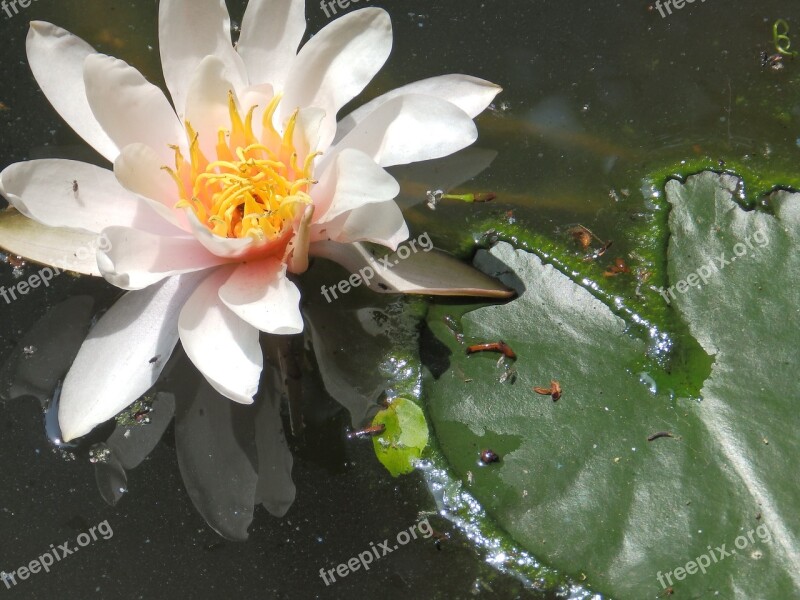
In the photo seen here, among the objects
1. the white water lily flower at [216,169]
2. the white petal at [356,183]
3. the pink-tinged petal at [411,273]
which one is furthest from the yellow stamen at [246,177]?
the pink-tinged petal at [411,273]

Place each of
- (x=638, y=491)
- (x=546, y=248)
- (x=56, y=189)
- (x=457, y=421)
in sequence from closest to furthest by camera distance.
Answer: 1. (x=56, y=189)
2. (x=638, y=491)
3. (x=457, y=421)
4. (x=546, y=248)

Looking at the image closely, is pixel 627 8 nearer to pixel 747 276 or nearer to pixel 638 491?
pixel 747 276

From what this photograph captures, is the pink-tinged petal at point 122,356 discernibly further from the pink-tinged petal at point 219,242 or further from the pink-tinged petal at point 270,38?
the pink-tinged petal at point 270,38

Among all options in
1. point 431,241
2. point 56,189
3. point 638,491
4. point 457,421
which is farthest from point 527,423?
point 56,189

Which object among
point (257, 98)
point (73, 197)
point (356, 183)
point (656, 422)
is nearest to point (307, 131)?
point (257, 98)

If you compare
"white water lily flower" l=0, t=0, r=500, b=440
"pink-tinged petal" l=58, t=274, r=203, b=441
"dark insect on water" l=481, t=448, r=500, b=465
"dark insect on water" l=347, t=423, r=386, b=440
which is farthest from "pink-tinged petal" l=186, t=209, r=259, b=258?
"dark insect on water" l=481, t=448, r=500, b=465

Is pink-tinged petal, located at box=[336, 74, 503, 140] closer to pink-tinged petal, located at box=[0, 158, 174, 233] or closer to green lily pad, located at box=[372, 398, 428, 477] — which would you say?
pink-tinged petal, located at box=[0, 158, 174, 233]
